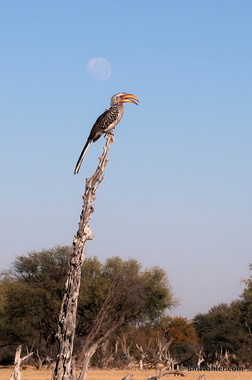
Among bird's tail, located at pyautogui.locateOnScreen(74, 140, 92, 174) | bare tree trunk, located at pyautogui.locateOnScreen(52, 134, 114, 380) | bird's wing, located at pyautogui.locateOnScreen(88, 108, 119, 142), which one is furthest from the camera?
bird's wing, located at pyautogui.locateOnScreen(88, 108, 119, 142)

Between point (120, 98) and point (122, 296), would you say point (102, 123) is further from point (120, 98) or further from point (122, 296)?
point (122, 296)

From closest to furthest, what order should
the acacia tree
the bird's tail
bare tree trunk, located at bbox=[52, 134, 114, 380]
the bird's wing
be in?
bare tree trunk, located at bbox=[52, 134, 114, 380]
the bird's tail
the bird's wing
the acacia tree

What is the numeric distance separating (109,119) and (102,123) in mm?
192

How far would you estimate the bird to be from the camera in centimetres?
1180

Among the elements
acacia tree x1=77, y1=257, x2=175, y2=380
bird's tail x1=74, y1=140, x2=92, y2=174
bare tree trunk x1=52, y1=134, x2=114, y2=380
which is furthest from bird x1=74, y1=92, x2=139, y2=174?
acacia tree x1=77, y1=257, x2=175, y2=380

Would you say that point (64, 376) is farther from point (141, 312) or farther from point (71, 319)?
point (141, 312)

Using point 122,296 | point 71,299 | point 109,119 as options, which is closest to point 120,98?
point 109,119

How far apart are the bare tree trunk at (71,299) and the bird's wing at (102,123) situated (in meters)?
1.73

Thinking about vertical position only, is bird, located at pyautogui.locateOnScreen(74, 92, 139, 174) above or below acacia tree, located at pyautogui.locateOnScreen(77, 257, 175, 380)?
below

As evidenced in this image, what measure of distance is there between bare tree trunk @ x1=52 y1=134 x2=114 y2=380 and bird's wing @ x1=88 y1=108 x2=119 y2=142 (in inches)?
68.2

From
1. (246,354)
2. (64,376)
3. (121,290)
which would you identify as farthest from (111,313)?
(64,376)

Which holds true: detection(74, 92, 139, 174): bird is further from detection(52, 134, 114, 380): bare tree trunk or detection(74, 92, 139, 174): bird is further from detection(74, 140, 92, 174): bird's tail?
detection(52, 134, 114, 380): bare tree trunk

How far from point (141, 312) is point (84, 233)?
3819 cm

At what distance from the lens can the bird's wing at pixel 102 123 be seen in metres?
11.8
